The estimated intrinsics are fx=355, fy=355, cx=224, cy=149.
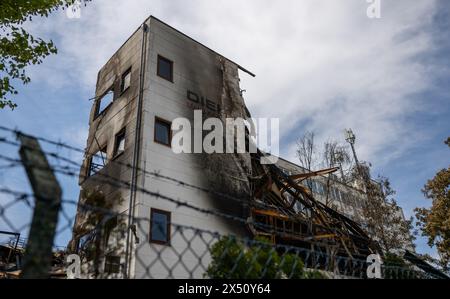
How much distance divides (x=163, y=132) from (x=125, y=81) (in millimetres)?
4434

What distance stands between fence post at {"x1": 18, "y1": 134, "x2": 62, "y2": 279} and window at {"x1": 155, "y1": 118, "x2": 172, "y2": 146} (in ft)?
42.4

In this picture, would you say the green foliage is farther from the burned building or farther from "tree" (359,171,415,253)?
"tree" (359,171,415,253)

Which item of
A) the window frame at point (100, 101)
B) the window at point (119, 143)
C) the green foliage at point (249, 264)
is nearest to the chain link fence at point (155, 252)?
the green foliage at point (249, 264)

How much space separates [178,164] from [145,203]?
8.59ft

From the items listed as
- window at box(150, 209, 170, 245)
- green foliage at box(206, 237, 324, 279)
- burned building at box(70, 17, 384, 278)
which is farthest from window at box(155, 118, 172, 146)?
green foliage at box(206, 237, 324, 279)

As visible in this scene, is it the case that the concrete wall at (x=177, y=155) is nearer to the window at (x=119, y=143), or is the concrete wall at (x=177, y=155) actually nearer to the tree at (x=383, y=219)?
the window at (x=119, y=143)

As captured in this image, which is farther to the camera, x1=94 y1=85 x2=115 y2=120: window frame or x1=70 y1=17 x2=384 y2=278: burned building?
x1=94 y1=85 x2=115 y2=120: window frame

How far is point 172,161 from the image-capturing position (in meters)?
15.5

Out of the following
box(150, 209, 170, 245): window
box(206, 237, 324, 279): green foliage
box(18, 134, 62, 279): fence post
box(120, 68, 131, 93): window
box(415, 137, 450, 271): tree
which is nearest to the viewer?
box(18, 134, 62, 279): fence post

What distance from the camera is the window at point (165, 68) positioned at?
57.9 ft

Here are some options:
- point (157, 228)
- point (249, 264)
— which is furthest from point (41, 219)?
point (157, 228)

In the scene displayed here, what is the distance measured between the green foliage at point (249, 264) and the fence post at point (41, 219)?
146 cm

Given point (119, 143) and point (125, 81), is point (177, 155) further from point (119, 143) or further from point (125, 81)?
point (125, 81)

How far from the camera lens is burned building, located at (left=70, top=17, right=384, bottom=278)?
14.3m
